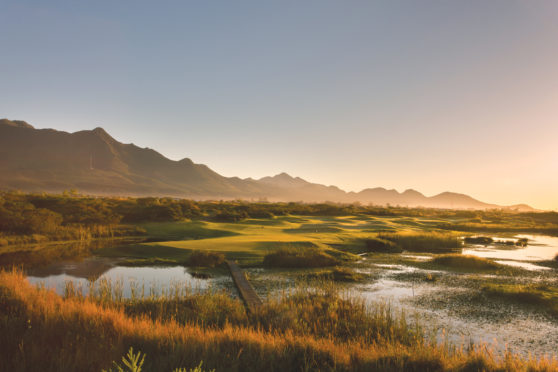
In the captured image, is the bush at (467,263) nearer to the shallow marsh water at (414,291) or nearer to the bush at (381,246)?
the shallow marsh water at (414,291)

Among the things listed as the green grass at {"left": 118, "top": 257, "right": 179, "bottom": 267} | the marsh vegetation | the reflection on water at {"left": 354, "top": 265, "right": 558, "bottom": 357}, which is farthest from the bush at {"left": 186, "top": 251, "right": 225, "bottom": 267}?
the reflection on water at {"left": 354, "top": 265, "right": 558, "bottom": 357}

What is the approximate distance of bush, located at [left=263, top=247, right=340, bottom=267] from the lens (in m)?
24.0

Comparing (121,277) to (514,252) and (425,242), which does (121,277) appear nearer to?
(425,242)

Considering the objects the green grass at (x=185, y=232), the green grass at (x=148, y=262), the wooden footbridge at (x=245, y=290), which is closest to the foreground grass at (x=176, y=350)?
the wooden footbridge at (x=245, y=290)

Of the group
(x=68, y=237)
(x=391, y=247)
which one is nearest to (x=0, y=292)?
(x=68, y=237)

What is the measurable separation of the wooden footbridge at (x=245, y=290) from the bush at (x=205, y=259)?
142 centimetres

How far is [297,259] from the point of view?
24297 millimetres

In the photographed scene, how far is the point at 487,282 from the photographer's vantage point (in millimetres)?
19891

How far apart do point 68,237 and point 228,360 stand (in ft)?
111

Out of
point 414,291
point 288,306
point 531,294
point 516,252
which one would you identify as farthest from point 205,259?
point 516,252

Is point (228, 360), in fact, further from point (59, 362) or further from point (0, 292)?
point (0, 292)

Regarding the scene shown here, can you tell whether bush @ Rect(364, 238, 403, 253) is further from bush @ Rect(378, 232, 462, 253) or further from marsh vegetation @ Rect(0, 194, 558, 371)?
bush @ Rect(378, 232, 462, 253)

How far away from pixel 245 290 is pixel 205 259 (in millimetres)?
8148

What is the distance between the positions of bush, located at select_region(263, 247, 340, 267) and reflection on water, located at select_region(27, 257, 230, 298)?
4.68 metres
